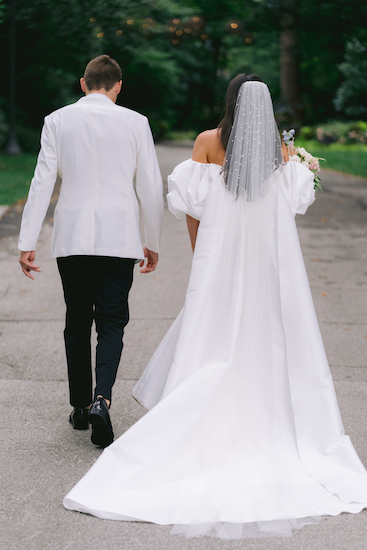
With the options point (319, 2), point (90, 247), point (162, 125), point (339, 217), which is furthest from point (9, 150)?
point (162, 125)

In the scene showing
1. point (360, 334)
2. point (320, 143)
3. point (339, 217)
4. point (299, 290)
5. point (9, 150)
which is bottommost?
point (320, 143)

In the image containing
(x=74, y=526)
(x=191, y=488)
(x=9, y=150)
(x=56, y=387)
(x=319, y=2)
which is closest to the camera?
(x=74, y=526)

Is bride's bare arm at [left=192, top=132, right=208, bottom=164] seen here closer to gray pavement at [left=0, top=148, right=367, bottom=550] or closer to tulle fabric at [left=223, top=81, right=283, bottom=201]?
tulle fabric at [left=223, top=81, right=283, bottom=201]

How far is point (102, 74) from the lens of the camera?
385 centimetres

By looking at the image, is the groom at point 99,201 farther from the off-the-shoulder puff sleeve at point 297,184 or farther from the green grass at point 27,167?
the green grass at point 27,167

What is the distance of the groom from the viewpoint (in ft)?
12.4

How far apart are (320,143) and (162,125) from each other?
53.0 feet

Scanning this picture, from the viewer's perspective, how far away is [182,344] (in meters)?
3.56

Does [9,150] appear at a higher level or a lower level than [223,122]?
lower

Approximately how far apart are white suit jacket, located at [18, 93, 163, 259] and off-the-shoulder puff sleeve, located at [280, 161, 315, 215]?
813 mm

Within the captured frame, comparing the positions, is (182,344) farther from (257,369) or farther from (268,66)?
(268,66)

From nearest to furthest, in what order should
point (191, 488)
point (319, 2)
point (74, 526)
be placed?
point (74, 526)
point (191, 488)
point (319, 2)

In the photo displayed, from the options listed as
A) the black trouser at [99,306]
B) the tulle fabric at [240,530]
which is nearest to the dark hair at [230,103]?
the black trouser at [99,306]

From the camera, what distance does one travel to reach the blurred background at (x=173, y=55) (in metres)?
21.0
